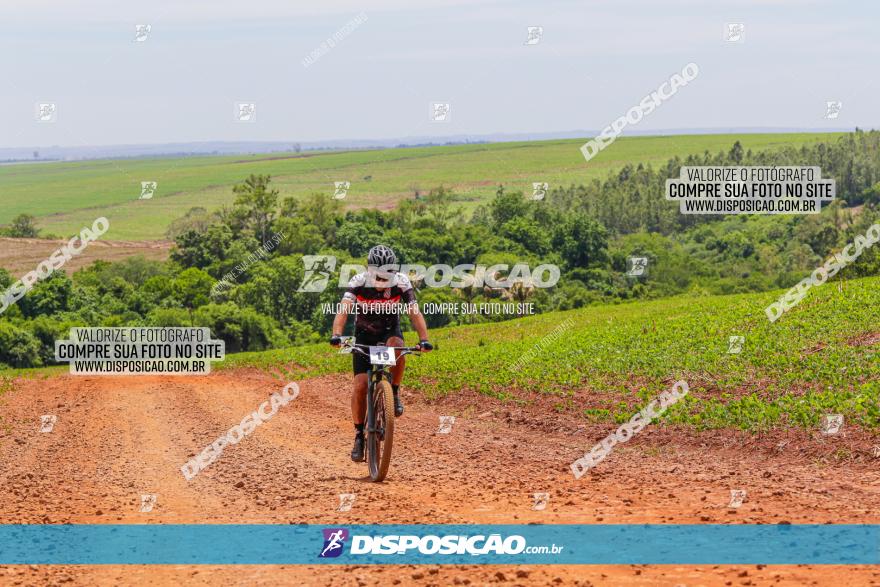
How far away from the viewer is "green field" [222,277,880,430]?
16.6 m

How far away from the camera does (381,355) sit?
12.1 metres

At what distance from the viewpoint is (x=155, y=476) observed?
551 inches

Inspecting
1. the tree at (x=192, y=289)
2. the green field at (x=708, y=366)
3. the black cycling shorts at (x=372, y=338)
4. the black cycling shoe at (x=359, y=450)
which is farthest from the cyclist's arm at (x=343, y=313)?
the tree at (x=192, y=289)

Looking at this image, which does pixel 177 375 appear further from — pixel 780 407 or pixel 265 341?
pixel 265 341

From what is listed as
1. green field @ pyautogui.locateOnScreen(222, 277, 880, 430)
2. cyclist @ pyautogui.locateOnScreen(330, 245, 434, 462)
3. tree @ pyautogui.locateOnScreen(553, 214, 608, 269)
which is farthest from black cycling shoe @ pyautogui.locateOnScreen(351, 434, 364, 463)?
tree @ pyautogui.locateOnScreen(553, 214, 608, 269)

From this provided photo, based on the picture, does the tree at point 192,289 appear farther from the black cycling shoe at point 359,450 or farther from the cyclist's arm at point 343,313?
the cyclist's arm at point 343,313

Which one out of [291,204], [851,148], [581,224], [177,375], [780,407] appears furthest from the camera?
[851,148]

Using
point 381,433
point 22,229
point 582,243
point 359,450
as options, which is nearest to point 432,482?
point 381,433

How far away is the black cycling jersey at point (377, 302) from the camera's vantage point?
492 inches

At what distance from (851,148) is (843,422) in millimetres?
127650

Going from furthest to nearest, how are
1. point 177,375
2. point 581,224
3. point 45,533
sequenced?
point 581,224
point 177,375
point 45,533

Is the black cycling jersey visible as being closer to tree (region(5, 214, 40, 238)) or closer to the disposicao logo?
the disposicao logo

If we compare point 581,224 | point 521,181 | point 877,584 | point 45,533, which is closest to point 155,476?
point 45,533

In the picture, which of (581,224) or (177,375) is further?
(581,224)
